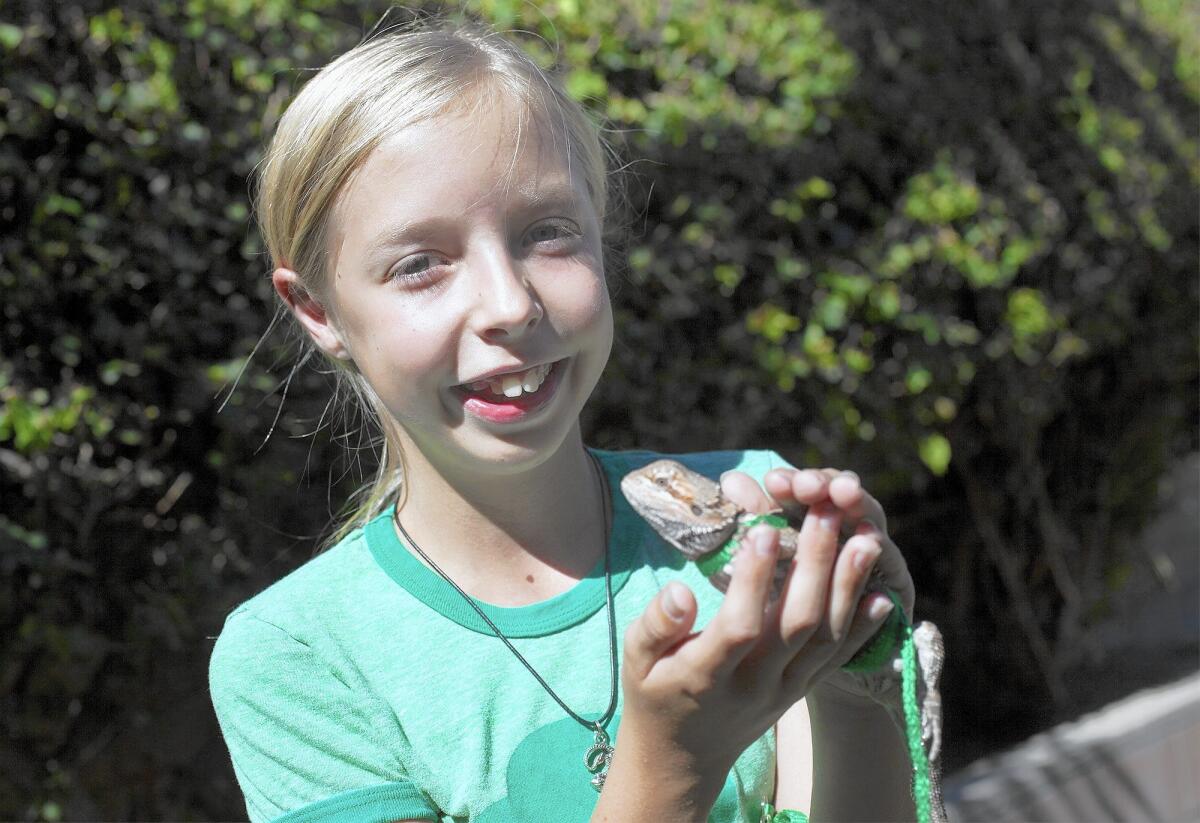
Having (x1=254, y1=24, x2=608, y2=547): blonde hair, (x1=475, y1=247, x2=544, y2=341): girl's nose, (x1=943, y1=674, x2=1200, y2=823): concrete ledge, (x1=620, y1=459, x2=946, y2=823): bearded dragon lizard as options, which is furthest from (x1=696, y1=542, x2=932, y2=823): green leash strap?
(x1=943, y1=674, x2=1200, y2=823): concrete ledge

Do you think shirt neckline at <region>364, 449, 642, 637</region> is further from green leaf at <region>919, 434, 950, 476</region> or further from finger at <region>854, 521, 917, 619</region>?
green leaf at <region>919, 434, 950, 476</region>

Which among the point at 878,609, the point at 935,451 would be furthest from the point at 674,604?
the point at 935,451

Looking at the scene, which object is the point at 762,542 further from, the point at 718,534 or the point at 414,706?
the point at 414,706

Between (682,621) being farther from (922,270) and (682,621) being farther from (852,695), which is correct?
(922,270)

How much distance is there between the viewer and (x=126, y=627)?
3.31 meters

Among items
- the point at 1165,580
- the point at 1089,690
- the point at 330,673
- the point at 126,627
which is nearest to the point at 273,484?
the point at 126,627

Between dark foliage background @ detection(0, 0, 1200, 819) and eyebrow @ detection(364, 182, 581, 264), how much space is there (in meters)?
Answer: 1.18

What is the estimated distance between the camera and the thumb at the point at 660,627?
4.17ft

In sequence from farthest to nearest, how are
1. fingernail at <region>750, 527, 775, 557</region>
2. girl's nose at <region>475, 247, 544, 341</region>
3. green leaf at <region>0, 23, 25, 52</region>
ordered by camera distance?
green leaf at <region>0, 23, 25, 52</region> → girl's nose at <region>475, 247, 544, 341</region> → fingernail at <region>750, 527, 775, 557</region>

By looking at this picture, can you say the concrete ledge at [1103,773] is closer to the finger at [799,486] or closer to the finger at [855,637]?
the finger at [855,637]

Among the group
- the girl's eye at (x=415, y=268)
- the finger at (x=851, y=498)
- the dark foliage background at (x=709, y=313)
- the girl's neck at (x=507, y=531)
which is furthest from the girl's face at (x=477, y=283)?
the dark foliage background at (x=709, y=313)

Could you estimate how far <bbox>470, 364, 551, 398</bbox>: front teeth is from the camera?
160 cm

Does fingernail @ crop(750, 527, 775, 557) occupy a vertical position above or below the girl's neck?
above

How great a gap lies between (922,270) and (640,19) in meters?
1.42
